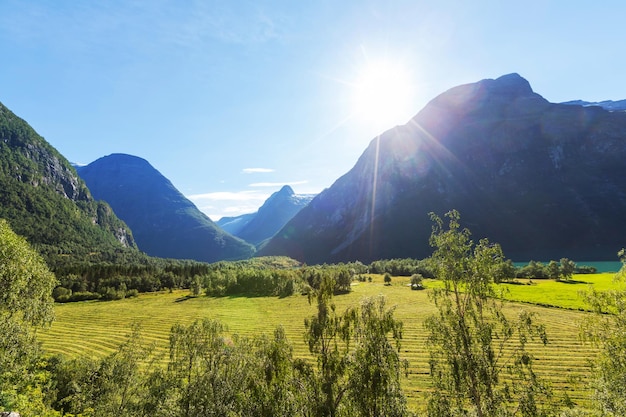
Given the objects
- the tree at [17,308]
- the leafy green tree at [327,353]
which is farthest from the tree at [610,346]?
the tree at [17,308]

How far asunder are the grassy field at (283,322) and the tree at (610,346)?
10002 mm

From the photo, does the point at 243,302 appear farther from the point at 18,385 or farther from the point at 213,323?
the point at 213,323

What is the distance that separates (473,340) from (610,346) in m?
9.34

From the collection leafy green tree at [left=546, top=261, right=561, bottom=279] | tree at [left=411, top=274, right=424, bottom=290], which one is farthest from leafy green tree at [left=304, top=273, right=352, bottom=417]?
leafy green tree at [left=546, top=261, right=561, bottom=279]

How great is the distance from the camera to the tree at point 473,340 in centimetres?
1266

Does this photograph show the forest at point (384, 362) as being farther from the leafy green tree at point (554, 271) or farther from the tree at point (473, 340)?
the leafy green tree at point (554, 271)

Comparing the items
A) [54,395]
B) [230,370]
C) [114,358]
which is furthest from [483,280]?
[54,395]

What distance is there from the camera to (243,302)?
394ft

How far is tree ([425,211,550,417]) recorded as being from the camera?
12.7 metres

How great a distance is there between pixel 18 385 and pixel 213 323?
19.6 metres

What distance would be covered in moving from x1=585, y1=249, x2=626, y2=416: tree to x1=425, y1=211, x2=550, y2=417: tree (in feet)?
12.2

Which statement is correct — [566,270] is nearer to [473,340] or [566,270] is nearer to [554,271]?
[554,271]

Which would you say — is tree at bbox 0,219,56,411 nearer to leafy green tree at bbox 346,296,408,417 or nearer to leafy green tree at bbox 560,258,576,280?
leafy green tree at bbox 346,296,408,417

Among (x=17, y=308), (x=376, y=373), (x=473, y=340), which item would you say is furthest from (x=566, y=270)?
(x=17, y=308)
